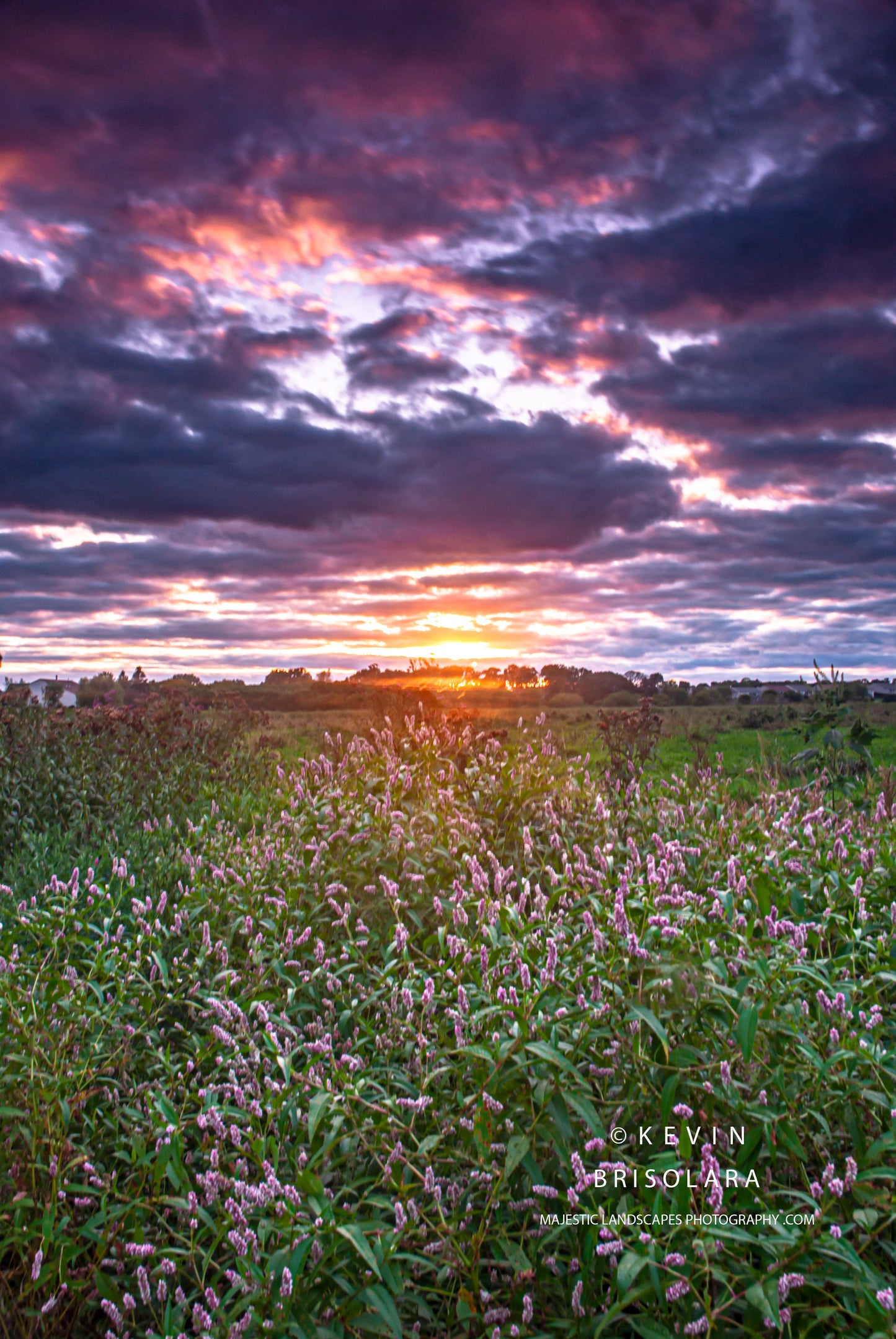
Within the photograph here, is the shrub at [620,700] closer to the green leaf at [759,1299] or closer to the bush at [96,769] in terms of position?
the bush at [96,769]

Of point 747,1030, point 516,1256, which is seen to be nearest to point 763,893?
point 747,1030

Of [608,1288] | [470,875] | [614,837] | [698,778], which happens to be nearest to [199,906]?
[470,875]

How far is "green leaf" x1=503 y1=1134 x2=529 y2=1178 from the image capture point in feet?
9.71

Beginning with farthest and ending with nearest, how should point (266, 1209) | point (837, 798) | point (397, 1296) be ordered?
point (837, 798)
point (266, 1209)
point (397, 1296)

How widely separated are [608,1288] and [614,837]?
3.30 metres

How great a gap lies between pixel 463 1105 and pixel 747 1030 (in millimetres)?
1130

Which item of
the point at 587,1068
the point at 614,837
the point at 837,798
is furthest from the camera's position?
the point at 837,798

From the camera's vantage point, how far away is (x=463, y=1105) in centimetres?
Result: 343

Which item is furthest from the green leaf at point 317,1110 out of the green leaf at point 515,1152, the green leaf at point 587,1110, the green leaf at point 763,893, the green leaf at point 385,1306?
the green leaf at point 763,893

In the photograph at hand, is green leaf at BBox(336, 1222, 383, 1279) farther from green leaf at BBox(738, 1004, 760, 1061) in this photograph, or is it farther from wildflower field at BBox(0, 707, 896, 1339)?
green leaf at BBox(738, 1004, 760, 1061)

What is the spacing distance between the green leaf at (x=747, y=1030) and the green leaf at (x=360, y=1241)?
143 centimetres

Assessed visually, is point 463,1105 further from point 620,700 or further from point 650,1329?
point 620,700

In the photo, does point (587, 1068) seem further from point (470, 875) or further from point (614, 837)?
point (614, 837)

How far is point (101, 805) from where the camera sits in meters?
9.76
